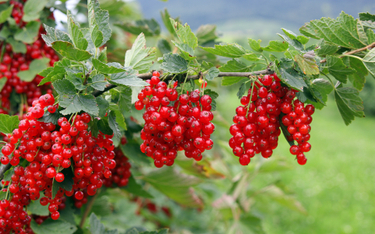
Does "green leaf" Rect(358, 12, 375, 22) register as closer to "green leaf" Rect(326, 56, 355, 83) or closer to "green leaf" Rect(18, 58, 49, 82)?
"green leaf" Rect(326, 56, 355, 83)

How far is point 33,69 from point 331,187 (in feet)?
22.1

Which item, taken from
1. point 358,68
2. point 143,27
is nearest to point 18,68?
point 143,27

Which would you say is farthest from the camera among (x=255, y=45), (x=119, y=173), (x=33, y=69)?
(x=33, y=69)

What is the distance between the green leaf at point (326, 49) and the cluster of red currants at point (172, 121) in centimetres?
41

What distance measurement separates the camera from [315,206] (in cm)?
558

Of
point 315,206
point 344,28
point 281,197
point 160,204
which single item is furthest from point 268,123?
point 315,206

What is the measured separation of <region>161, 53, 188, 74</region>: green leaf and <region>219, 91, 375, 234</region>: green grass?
8.46 ft

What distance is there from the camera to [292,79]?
768mm

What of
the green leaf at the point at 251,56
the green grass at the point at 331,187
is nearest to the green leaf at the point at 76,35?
the green leaf at the point at 251,56

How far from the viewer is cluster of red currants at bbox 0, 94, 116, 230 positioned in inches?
29.3

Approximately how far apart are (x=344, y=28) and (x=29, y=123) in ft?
3.33

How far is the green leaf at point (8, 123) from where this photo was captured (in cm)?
80

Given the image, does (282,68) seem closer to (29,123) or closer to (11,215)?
(29,123)

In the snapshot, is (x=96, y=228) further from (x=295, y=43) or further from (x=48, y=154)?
(x=295, y=43)
